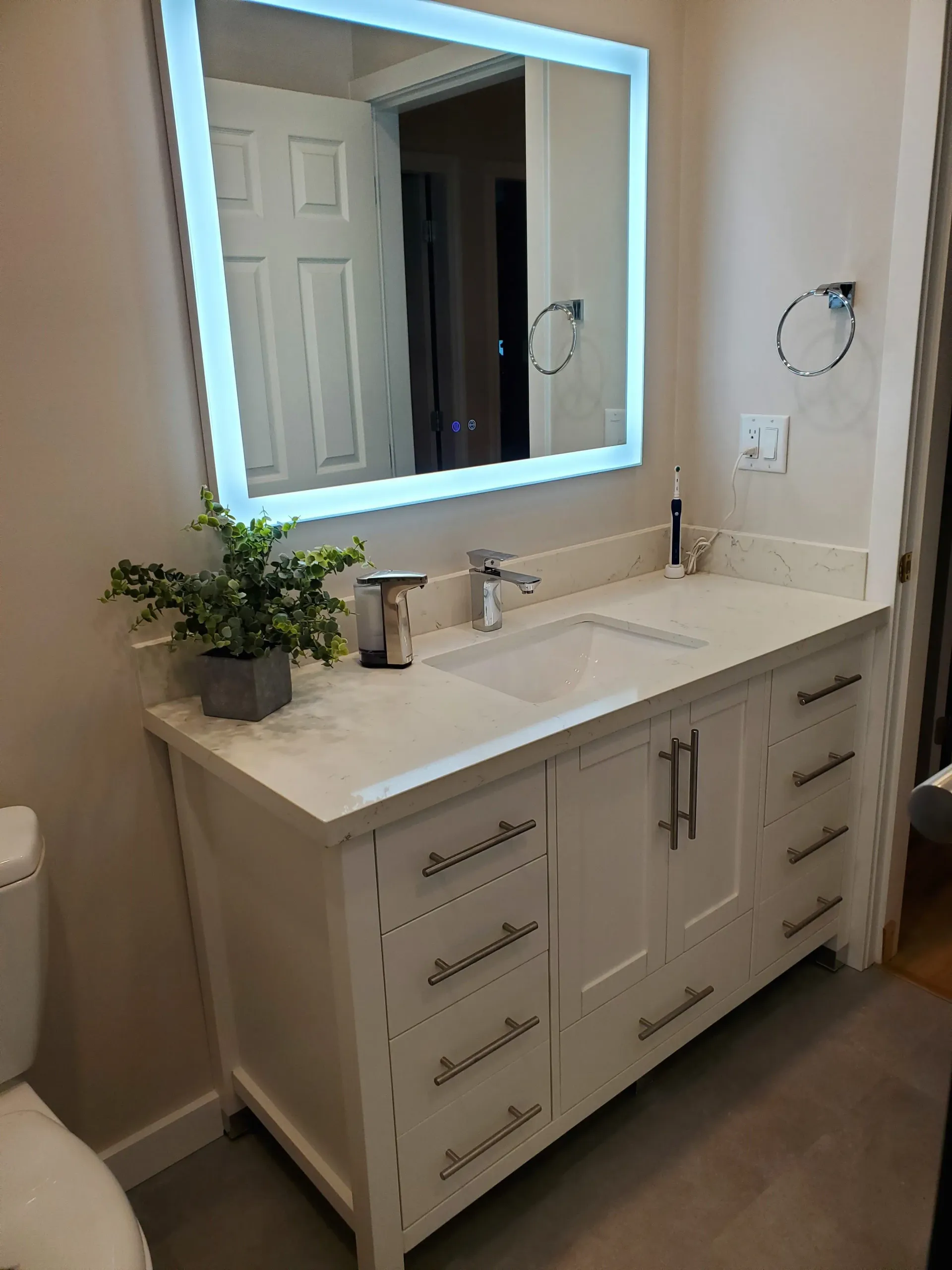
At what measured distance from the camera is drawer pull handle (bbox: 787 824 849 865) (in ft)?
6.07


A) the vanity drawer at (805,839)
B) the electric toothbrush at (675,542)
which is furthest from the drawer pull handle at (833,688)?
the electric toothbrush at (675,542)

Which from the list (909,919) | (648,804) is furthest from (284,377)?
(909,919)

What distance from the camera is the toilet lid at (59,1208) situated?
101cm

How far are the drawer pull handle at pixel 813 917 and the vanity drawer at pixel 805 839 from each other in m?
0.09

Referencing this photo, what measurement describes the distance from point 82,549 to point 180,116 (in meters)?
0.65

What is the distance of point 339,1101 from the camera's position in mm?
1358

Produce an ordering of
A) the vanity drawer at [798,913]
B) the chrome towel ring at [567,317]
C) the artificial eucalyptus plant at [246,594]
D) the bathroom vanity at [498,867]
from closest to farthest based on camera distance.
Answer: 1. the bathroom vanity at [498,867]
2. the artificial eucalyptus plant at [246,594]
3. the vanity drawer at [798,913]
4. the chrome towel ring at [567,317]

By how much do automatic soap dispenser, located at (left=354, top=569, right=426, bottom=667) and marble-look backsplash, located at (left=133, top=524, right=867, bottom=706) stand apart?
89 millimetres

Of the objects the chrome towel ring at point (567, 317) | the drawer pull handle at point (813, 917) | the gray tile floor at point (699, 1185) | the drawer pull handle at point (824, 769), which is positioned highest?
the chrome towel ring at point (567, 317)

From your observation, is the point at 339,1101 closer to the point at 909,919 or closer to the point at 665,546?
the point at 665,546

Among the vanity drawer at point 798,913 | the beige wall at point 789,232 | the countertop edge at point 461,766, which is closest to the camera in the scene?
the countertop edge at point 461,766

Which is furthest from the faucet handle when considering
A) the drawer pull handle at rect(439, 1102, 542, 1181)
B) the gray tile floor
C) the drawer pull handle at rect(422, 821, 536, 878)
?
the gray tile floor

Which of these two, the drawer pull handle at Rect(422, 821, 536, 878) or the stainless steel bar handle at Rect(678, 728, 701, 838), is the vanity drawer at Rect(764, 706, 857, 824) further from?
the drawer pull handle at Rect(422, 821, 536, 878)

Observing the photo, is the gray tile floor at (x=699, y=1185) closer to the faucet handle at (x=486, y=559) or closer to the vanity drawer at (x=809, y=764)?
the vanity drawer at (x=809, y=764)
